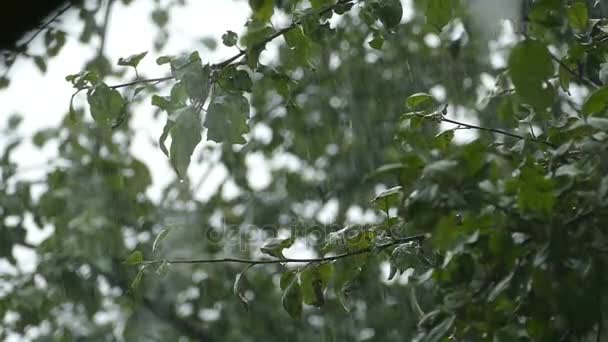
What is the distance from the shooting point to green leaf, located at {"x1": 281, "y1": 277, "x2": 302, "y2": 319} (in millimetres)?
1440

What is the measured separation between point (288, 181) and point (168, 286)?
0.80 m

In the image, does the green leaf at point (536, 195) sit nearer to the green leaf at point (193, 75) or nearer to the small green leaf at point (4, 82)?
the green leaf at point (193, 75)

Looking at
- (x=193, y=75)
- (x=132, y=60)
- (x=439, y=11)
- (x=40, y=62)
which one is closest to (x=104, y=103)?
(x=132, y=60)

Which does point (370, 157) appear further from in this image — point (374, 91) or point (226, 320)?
point (226, 320)

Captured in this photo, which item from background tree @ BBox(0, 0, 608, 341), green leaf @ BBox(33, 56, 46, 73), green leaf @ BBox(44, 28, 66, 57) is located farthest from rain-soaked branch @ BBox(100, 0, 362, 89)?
green leaf @ BBox(33, 56, 46, 73)

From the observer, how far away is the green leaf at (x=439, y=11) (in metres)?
1.41

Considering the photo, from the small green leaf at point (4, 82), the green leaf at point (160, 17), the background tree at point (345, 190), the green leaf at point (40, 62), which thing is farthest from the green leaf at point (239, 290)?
the green leaf at point (160, 17)

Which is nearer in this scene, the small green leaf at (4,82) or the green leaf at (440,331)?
the green leaf at (440,331)

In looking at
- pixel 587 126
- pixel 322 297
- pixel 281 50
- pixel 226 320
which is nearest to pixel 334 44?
pixel 281 50

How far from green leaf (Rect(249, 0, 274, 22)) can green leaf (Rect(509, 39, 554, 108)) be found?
37 centimetres

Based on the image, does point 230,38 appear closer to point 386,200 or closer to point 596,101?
point 386,200

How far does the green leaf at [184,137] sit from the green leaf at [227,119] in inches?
1.4

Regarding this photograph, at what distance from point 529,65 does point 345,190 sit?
3.52 m

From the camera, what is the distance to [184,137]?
1360mm
